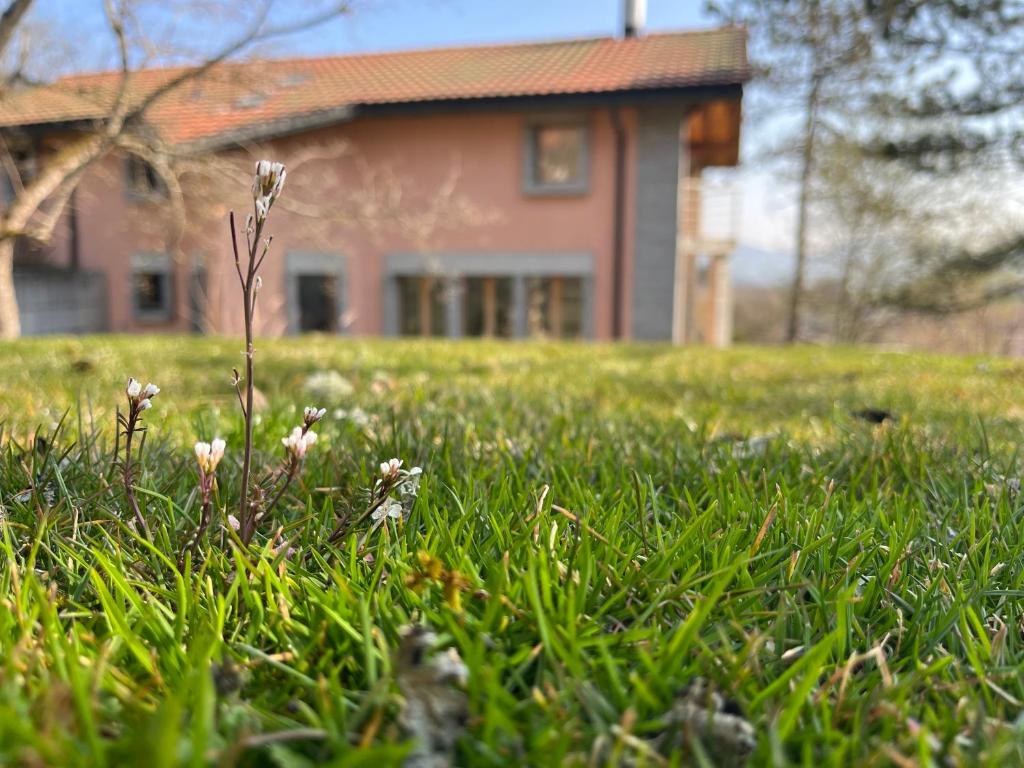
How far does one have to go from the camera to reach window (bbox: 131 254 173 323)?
17.0m

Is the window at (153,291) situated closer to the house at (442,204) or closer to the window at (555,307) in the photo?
the house at (442,204)

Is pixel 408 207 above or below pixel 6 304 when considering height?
above

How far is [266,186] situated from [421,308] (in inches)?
599

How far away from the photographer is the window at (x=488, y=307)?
1578 cm

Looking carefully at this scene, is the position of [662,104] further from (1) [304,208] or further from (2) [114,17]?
(2) [114,17]

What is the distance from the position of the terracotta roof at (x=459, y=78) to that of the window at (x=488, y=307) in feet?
11.8

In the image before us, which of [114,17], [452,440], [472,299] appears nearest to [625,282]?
[472,299]

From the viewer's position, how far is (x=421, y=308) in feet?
53.0

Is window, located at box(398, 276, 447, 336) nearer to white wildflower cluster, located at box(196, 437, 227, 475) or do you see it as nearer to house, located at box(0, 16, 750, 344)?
house, located at box(0, 16, 750, 344)

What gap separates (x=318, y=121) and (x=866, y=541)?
1517 cm

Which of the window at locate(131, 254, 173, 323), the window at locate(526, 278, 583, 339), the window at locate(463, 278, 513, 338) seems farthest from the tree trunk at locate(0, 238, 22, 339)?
the window at locate(526, 278, 583, 339)

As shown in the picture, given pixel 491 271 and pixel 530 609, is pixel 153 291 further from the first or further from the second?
pixel 530 609

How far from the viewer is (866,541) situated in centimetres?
135

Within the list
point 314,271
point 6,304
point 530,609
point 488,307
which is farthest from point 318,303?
point 530,609
